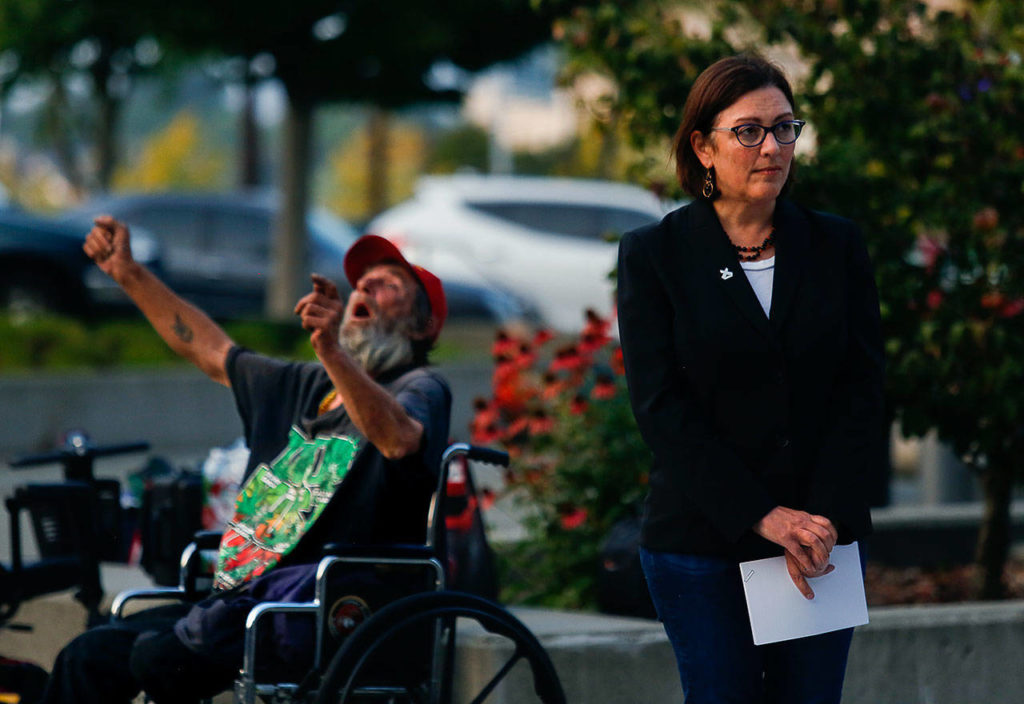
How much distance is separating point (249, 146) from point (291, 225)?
18.8 metres

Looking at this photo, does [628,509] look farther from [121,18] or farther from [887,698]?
[121,18]

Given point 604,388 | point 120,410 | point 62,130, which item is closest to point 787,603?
point 604,388

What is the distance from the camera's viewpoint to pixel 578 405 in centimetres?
597

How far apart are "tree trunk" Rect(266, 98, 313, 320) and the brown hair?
11444mm

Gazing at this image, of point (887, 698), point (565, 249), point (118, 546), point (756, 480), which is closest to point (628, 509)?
point (887, 698)

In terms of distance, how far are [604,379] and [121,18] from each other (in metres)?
7.59

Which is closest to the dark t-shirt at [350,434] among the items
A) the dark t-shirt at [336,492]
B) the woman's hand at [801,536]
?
the dark t-shirt at [336,492]

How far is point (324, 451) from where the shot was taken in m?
3.93

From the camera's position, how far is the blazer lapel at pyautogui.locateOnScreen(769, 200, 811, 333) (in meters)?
3.01

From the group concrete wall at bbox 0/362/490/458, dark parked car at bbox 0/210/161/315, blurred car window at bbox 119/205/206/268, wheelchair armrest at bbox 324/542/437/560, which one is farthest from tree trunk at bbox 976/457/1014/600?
blurred car window at bbox 119/205/206/268

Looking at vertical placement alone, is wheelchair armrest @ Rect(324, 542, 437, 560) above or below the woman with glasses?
below

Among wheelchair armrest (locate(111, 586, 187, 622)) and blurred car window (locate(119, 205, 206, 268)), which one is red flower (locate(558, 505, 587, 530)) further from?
blurred car window (locate(119, 205, 206, 268))

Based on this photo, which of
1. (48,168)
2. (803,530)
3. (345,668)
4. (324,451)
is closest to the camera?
(803,530)

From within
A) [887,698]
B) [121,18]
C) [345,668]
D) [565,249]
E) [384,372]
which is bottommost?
[887,698]
